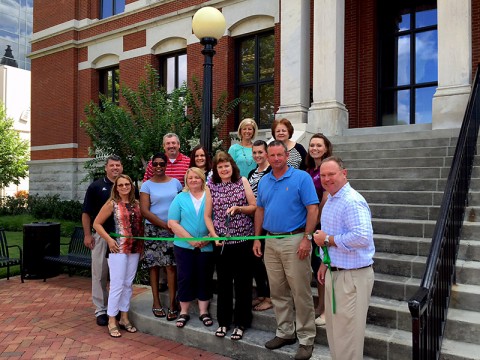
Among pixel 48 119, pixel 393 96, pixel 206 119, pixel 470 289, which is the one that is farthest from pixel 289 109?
pixel 48 119

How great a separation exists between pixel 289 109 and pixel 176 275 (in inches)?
221

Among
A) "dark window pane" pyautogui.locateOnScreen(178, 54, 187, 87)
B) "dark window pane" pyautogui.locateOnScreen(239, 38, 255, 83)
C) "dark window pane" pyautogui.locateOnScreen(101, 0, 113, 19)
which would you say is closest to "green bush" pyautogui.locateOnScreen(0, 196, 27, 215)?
"dark window pane" pyautogui.locateOnScreen(101, 0, 113, 19)

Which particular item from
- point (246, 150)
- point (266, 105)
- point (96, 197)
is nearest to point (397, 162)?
point (246, 150)

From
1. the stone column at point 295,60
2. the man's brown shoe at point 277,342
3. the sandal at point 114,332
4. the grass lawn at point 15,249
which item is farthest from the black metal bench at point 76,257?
the stone column at point 295,60

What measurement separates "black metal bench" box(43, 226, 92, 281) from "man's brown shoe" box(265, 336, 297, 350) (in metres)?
4.06

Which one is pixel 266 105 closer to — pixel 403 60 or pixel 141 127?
pixel 403 60

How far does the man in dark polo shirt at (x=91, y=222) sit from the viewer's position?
523cm

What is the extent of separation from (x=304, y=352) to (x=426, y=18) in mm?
9789

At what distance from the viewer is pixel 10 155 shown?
86.9 feet

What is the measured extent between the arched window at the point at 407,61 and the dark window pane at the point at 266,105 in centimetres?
315

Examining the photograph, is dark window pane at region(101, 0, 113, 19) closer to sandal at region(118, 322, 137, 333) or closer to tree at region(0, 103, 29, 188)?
tree at region(0, 103, 29, 188)

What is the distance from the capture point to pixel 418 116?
11.0 metres

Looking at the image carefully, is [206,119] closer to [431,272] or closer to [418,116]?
[431,272]

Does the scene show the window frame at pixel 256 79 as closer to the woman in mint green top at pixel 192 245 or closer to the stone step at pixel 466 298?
the woman in mint green top at pixel 192 245
